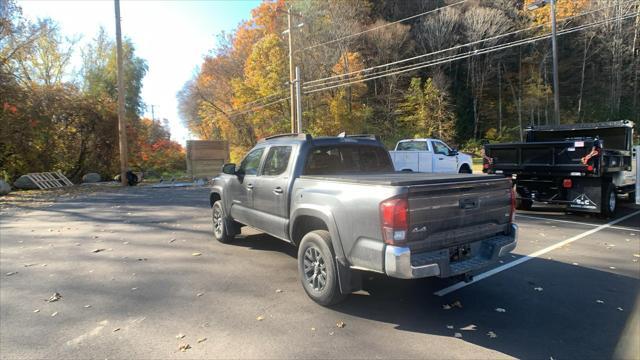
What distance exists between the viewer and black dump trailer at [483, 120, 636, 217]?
8.73m

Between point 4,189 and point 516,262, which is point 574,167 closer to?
point 516,262

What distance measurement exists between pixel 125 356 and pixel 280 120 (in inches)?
1342

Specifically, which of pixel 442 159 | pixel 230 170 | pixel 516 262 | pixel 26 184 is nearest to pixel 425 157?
pixel 442 159

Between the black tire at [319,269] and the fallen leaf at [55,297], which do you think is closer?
the black tire at [319,269]

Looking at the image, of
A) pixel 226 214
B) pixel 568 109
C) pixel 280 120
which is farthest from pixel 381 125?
pixel 226 214

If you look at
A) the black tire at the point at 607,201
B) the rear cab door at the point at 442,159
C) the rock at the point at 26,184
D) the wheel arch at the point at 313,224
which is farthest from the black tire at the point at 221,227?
the rock at the point at 26,184

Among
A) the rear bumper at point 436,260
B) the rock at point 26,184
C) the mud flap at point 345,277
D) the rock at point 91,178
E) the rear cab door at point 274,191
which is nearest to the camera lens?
the rear bumper at point 436,260

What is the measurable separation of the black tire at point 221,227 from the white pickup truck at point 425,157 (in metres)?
10.2

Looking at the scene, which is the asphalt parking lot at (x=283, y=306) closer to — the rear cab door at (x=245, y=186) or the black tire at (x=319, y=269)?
the black tire at (x=319, y=269)

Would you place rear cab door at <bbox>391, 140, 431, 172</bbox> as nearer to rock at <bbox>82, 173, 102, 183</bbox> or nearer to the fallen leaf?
the fallen leaf

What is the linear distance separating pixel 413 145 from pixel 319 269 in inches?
539

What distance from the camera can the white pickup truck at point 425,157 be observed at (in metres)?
16.3

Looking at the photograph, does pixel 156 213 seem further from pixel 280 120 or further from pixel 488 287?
pixel 280 120

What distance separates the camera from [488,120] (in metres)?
45.7
